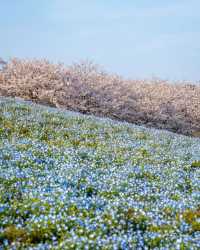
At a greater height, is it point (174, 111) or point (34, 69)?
point (34, 69)

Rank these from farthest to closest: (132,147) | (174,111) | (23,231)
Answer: (174,111) < (132,147) < (23,231)

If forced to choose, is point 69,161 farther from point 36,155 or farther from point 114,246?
point 114,246

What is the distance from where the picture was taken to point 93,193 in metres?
7.07

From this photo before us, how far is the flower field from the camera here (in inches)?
209

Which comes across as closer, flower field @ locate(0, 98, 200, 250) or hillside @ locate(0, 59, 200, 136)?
flower field @ locate(0, 98, 200, 250)

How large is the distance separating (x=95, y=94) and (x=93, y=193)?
23.0 meters

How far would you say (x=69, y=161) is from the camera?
8836mm

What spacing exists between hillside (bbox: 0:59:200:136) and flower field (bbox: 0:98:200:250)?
54.9ft

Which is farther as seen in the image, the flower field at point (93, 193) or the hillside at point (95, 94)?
the hillside at point (95, 94)

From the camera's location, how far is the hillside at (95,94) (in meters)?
28.6

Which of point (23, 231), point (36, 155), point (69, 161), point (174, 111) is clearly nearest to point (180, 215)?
point (23, 231)

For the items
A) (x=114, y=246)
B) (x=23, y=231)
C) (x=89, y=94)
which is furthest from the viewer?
(x=89, y=94)

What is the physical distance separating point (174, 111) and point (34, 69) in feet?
38.8

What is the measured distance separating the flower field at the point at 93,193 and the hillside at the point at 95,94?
54.9 feet
